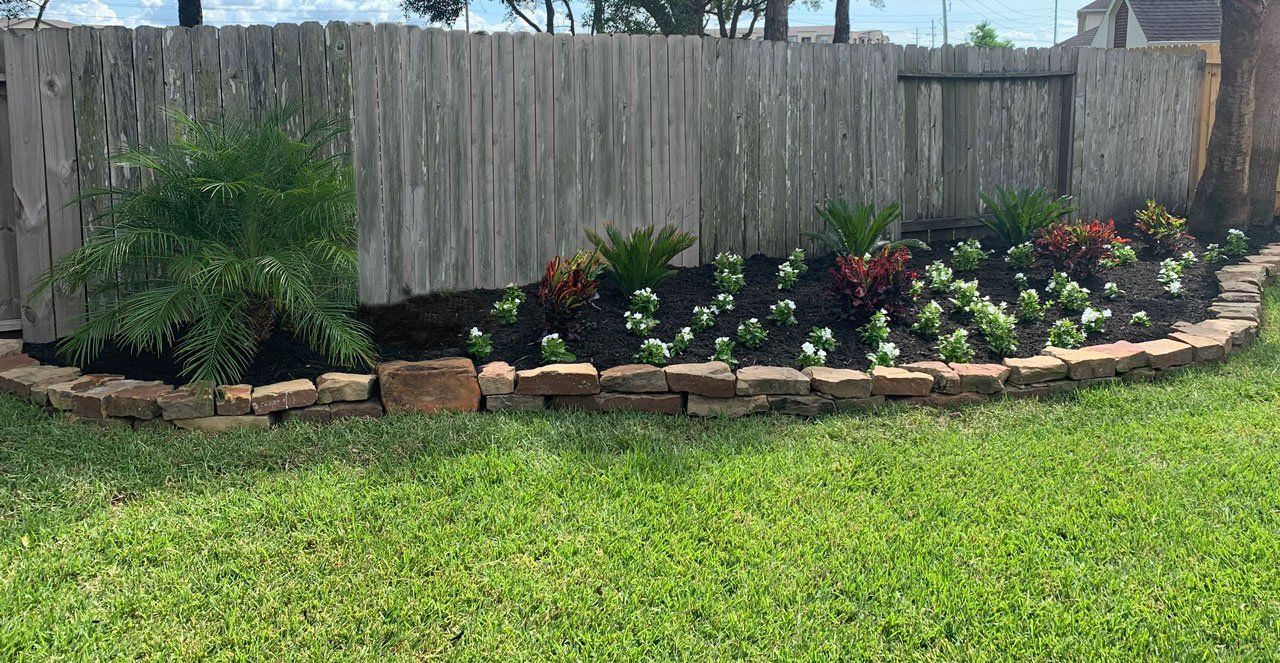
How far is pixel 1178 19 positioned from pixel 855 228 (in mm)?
30885

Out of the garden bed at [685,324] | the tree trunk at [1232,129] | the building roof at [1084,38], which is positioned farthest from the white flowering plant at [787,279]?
the building roof at [1084,38]

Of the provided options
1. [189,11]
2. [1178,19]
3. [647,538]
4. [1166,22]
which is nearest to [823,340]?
[647,538]

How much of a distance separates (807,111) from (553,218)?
210cm

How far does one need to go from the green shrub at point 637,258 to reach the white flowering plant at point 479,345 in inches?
40.7

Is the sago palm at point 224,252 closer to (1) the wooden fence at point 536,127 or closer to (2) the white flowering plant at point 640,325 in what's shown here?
(1) the wooden fence at point 536,127

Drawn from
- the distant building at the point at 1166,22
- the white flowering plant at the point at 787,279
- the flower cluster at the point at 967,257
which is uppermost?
the distant building at the point at 1166,22

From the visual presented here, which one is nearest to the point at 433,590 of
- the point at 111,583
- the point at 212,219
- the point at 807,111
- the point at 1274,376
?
the point at 111,583

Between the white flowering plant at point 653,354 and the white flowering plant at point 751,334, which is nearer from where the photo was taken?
the white flowering plant at point 653,354

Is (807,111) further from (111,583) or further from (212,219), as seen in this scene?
(111,583)

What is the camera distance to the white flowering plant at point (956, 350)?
5113 mm

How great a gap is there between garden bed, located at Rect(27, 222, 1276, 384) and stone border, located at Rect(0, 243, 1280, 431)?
8.7 inches

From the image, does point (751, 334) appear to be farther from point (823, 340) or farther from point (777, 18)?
point (777, 18)

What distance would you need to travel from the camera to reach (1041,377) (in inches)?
197

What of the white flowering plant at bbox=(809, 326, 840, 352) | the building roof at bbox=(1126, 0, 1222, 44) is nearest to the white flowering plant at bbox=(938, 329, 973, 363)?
the white flowering plant at bbox=(809, 326, 840, 352)
